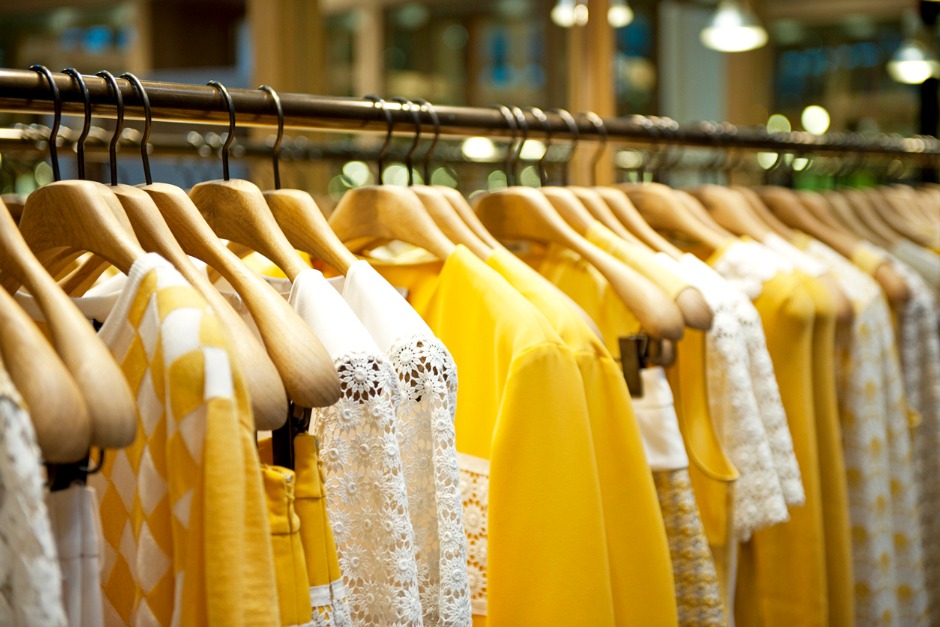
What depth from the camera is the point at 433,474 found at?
0.88m

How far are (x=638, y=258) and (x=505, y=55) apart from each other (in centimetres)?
443

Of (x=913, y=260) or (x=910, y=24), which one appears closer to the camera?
(x=913, y=260)

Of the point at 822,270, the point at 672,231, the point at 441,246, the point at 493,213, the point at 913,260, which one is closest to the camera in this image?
the point at 441,246

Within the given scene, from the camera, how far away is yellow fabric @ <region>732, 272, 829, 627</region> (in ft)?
4.48

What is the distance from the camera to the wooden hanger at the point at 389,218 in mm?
1095

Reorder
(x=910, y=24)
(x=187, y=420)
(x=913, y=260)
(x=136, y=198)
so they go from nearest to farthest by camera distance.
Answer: (x=187, y=420), (x=136, y=198), (x=913, y=260), (x=910, y=24)

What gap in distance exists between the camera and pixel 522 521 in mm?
965

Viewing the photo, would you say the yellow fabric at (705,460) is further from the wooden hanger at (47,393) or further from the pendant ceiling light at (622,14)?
the pendant ceiling light at (622,14)

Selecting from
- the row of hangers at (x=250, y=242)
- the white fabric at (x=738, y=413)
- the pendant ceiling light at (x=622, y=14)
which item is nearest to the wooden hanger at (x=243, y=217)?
the row of hangers at (x=250, y=242)

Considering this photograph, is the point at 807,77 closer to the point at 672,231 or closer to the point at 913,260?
the point at 913,260

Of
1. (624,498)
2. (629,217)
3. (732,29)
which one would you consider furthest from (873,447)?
(732,29)

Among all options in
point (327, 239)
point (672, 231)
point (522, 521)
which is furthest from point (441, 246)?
point (672, 231)

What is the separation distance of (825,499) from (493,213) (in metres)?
0.67

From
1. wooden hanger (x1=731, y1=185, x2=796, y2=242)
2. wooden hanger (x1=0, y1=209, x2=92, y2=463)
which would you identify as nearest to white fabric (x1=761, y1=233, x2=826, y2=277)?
wooden hanger (x1=731, y1=185, x2=796, y2=242)
